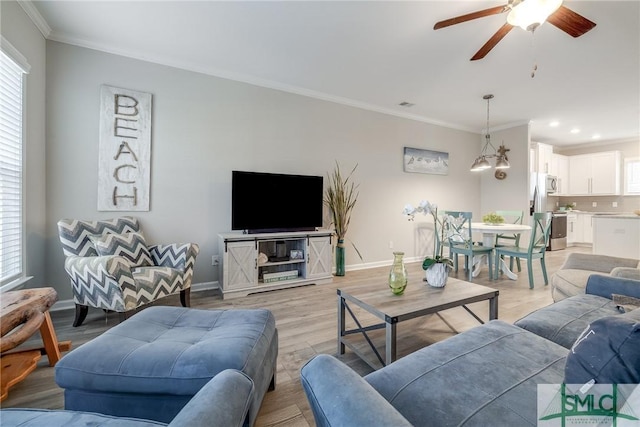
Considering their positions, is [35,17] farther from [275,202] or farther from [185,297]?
[185,297]

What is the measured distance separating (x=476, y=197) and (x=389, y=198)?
2406mm

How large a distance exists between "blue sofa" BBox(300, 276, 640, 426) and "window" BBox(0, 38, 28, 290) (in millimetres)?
2644

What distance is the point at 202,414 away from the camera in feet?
2.06

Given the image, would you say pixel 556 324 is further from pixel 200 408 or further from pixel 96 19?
pixel 96 19

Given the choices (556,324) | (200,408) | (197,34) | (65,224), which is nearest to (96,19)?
(197,34)

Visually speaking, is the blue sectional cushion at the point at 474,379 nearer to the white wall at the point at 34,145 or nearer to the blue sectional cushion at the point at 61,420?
the blue sectional cushion at the point at 61,420

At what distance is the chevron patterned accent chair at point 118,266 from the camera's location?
2072 mm

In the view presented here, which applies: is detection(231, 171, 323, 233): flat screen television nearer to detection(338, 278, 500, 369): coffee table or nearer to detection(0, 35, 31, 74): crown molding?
detection(338, 278, 500, 369): coffee table

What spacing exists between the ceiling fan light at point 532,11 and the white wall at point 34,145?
142 inches

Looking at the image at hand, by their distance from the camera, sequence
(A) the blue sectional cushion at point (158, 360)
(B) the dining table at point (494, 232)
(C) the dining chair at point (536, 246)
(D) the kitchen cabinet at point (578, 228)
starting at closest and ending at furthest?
(A) the blue sectional cushion at point (158, 360)
(C) the dining chair at point (536, 246)
(B) the dining table at point (494, 232)
(D) the kitchen cabinet at point (578, 228)

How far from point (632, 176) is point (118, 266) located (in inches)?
380

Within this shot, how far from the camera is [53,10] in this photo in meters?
2.27

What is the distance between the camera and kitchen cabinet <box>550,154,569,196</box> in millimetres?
6500

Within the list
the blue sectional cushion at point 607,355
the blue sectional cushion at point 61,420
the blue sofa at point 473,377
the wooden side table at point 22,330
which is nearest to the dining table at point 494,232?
the blue sofa at point 473,377
